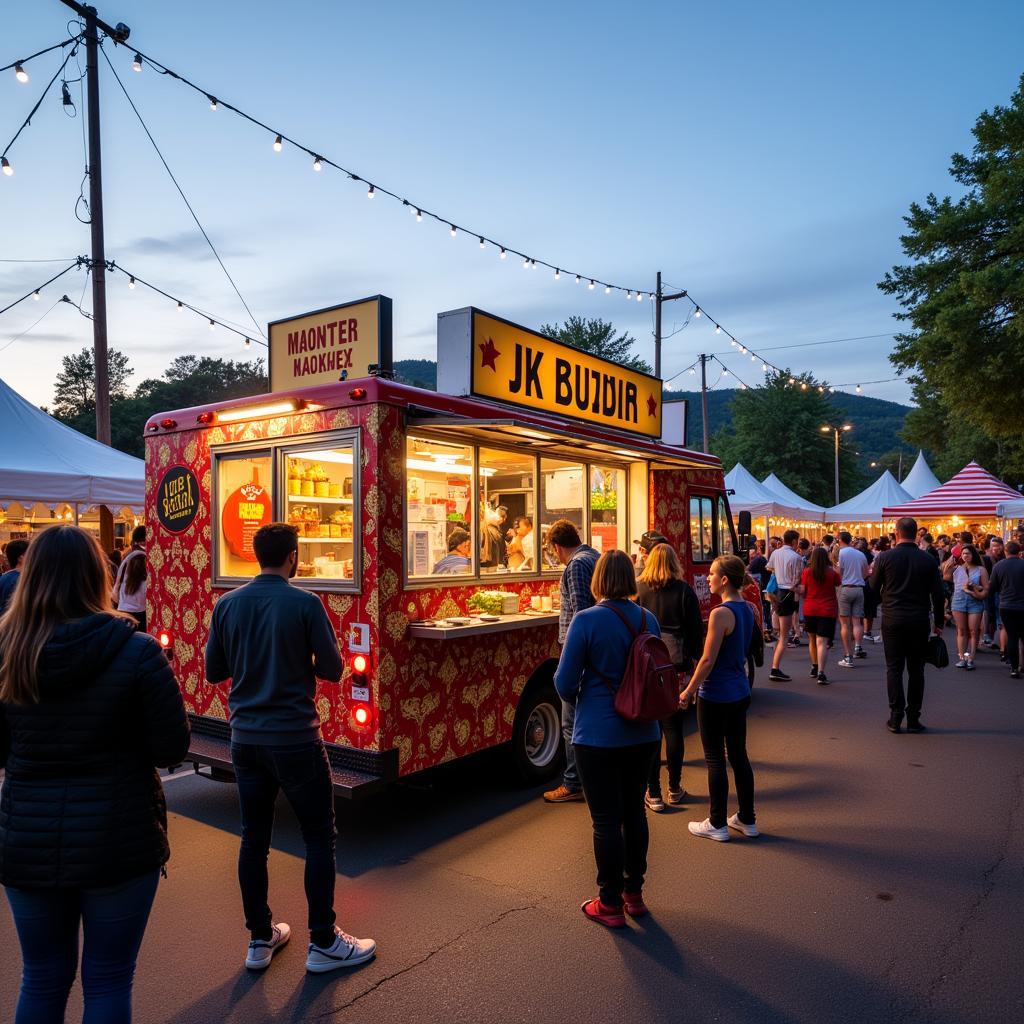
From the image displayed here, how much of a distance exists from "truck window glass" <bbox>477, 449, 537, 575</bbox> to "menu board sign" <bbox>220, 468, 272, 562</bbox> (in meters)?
1.63

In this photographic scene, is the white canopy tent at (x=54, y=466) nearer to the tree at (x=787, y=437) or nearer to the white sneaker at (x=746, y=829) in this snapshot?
the white sneaker at (x=746, y=829)

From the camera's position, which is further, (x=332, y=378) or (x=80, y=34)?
(x=80, y=34)

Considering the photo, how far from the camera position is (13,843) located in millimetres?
2311

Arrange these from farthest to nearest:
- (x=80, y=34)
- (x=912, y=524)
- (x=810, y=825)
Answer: (x=80, y=34) < (x=912, y=524) < (x=810, y=825)

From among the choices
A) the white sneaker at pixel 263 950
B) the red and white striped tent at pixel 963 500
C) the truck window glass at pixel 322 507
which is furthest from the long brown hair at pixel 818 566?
the red and white striped tent at pixel 963 500

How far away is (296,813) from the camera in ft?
11.7

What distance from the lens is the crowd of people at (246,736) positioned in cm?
231

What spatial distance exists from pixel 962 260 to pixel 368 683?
67.1 ft

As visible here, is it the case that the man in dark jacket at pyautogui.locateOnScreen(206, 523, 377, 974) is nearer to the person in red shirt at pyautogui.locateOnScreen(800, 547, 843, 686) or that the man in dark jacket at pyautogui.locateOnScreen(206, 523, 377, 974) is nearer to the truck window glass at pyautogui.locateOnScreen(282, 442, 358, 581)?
the truck window glass at pyautogui.locateOnScreen(282, 442, 358, 581)

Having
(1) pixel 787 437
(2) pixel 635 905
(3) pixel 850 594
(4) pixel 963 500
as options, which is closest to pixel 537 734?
(2) pixel 635 905

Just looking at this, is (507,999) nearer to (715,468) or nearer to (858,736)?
(858,736)

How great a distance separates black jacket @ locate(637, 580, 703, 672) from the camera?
18.8 ft

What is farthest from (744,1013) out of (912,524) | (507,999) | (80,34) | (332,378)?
(80,34)

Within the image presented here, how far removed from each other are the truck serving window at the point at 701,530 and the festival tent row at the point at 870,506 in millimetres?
22357
